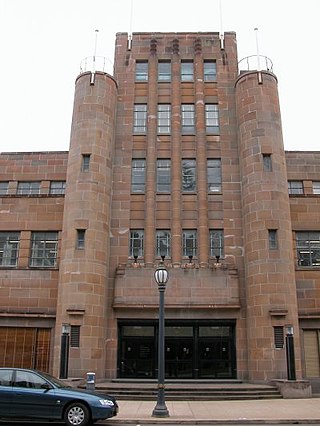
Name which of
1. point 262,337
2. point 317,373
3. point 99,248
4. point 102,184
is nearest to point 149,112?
point 102,184

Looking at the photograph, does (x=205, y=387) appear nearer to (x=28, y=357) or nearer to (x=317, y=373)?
(x=317, y=373)

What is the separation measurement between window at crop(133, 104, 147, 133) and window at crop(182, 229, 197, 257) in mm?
6605

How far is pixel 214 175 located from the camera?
1016 inches

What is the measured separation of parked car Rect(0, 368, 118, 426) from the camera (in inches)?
484

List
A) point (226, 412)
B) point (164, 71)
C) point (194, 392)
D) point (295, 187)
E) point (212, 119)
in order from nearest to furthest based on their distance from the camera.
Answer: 1. point (226, 412)
2. point (194, 392)
3. point (295, 187)
4. point (212, 119)
5. point (164, 71)

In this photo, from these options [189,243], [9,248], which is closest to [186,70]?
[189,243]

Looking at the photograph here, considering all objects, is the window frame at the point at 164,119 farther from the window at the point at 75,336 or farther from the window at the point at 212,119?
the window at the point at 75,336

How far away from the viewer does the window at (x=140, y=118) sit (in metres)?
26.9

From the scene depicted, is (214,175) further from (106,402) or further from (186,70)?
(106,402)

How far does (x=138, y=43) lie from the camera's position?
93.9ft

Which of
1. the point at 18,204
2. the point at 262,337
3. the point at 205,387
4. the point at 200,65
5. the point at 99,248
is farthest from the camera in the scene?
the point at 200,65

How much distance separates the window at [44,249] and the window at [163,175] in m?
6.26

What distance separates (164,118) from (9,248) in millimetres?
11326

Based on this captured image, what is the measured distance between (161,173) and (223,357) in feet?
33.6
